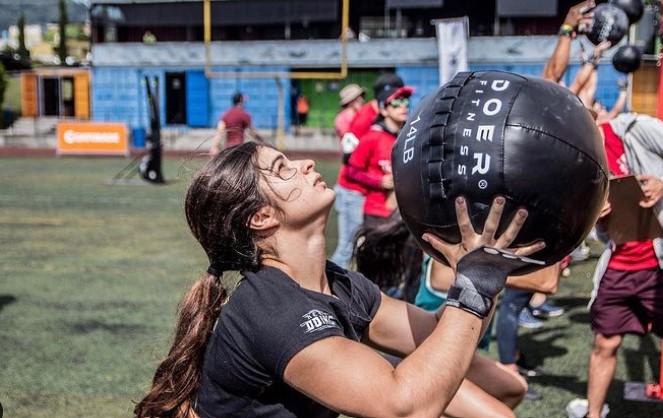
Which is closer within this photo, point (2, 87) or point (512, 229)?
point (512, 229)

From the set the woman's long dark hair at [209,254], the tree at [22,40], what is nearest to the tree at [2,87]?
the tree at [22,40]

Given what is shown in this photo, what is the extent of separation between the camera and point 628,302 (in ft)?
14.4

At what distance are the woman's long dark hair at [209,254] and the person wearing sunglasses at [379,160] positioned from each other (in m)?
3.78

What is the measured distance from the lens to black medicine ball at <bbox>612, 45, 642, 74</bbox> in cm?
682

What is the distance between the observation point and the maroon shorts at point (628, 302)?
4336 mm

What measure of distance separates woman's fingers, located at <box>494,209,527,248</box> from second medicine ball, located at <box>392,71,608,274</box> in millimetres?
15

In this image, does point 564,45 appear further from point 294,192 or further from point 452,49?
point 452,49

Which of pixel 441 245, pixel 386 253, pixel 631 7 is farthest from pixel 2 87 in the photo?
pixel 441 245

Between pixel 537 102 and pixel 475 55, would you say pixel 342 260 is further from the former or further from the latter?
pixel 475 55

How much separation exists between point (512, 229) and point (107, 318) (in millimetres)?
5001

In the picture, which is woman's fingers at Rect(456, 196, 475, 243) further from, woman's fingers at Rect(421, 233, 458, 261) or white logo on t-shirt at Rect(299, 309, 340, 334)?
white logo on t-shirt at Rect(299, 309, 340, 334)

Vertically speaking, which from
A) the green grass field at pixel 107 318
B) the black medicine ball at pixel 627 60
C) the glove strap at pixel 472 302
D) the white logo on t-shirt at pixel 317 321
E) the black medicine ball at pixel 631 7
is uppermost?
the black medicine ball at pixel 631 7

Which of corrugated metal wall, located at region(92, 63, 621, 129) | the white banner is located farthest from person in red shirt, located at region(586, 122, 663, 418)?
corrugated metal wall, located at region(92, 63, 621, 129)

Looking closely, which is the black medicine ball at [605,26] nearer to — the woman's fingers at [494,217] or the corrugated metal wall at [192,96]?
the woman's fingers at [494,217]
